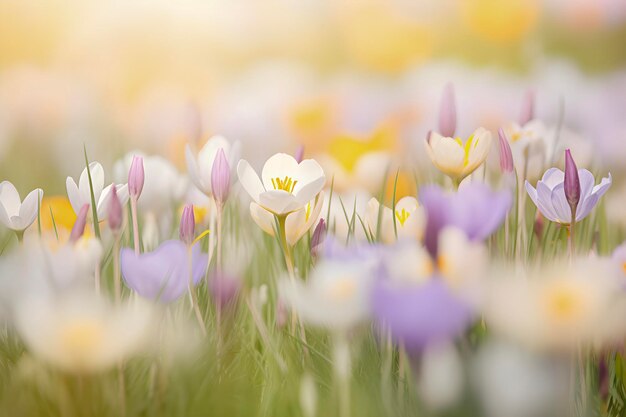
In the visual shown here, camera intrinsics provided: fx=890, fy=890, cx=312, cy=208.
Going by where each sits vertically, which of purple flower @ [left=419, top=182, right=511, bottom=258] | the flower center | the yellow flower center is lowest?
the yellow flower center

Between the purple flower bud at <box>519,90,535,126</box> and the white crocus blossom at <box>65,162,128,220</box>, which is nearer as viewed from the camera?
the white crocus blossom at <box>65,162,128,220</box>

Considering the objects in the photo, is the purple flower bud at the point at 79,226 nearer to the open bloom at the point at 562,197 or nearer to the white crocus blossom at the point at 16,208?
the white crocus blossom at the point at 16,208

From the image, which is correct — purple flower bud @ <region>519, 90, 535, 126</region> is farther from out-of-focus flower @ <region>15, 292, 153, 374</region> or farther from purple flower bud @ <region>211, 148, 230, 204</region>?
out-of-focus flower @ <region>15, 292, 153, 374</region>

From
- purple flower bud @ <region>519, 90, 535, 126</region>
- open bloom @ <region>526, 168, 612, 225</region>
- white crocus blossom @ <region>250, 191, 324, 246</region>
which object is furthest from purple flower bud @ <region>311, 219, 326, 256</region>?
purple flower bud @ <region>519, 90, 535, 126</region>

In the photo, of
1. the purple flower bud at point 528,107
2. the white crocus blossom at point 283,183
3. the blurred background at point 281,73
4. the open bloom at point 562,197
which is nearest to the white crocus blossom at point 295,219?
the white crocus blossom at point 283,183

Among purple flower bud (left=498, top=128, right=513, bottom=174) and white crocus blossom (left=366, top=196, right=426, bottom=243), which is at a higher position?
purple flower bud (left=498, top=128, right=513, bottom=174)

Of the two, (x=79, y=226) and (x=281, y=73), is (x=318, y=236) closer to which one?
(x=79, y=226)
